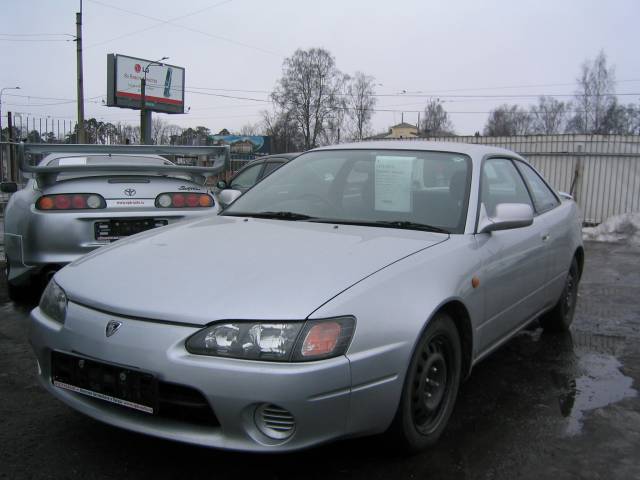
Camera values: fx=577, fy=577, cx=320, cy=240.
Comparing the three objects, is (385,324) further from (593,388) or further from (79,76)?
(79,76)

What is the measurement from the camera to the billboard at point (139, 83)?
33500mm

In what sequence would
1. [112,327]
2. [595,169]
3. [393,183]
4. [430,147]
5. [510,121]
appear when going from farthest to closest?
[510,121], [595,169], [430,147], [393,183], [112,327]

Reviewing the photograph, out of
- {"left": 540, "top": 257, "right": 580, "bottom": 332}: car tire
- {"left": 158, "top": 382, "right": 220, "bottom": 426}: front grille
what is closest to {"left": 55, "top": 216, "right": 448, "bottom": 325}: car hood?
{"left": 158, "top": 382, "right": 220, "bottom": 426}: front grille

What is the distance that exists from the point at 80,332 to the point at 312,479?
110 centimetres

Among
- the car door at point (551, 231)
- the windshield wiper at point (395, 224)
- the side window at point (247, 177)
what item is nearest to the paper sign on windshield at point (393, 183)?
the windshield wiper at point (395, 224)

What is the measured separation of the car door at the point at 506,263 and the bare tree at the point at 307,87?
59404mm

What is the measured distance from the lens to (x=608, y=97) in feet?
194

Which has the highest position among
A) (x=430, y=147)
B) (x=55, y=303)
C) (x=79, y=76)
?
(x=79, y=76)

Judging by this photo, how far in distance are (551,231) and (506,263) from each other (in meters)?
1.02

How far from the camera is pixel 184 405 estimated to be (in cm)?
211

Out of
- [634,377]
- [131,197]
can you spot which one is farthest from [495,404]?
[131,197]

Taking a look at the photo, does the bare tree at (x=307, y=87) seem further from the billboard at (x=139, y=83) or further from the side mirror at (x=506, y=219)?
the side mirror at (x=506, y=219)

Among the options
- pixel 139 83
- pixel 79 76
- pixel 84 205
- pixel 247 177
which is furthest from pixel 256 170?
pixel 139 83

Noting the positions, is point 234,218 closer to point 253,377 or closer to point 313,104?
point 253,377
